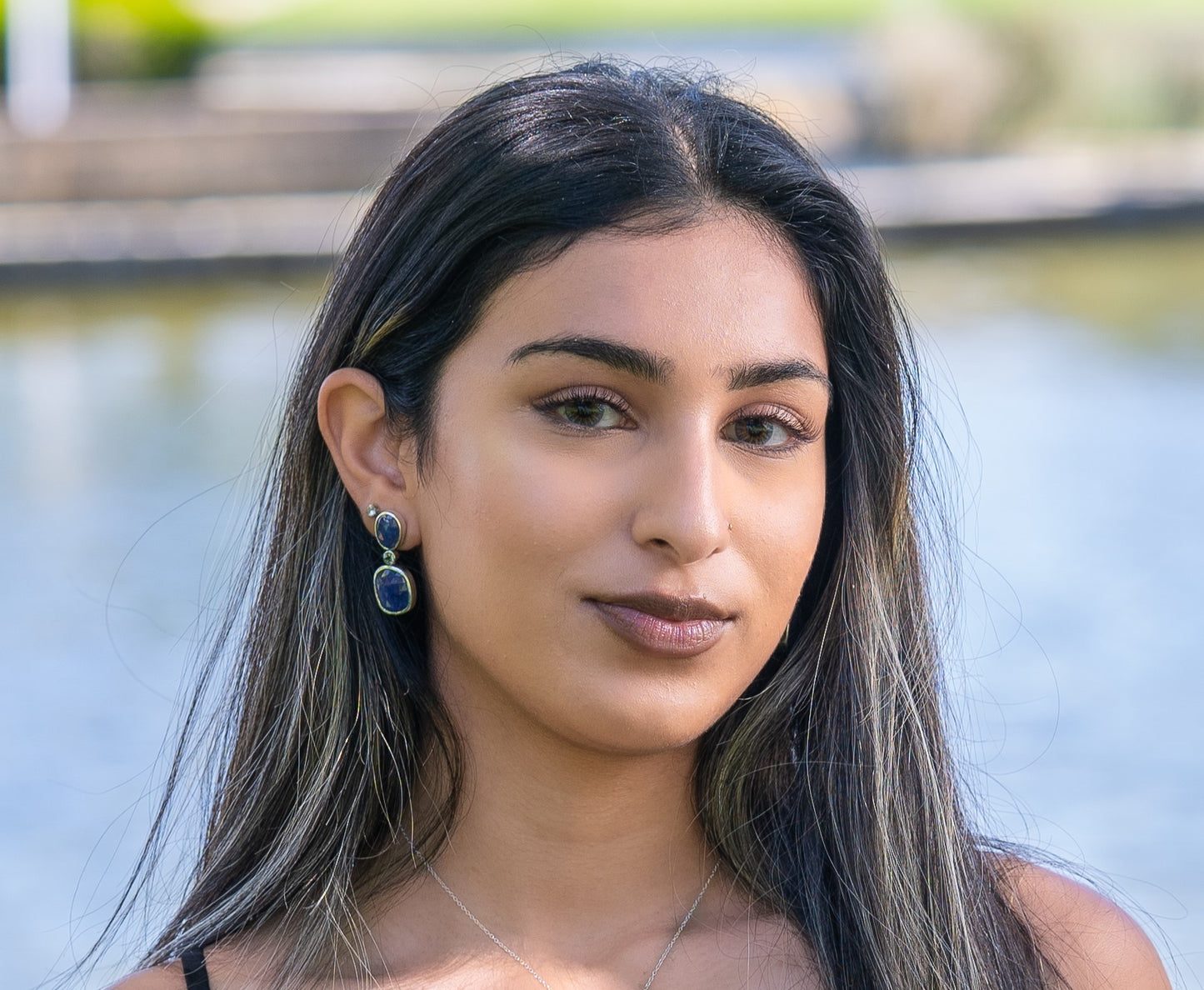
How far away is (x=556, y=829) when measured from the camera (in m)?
2.14

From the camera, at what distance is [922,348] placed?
9680 mm

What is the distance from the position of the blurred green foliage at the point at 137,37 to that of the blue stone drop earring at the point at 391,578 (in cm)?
1668

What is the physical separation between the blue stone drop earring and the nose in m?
0.35

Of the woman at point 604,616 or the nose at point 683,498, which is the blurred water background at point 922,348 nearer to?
the woman at point 604,616

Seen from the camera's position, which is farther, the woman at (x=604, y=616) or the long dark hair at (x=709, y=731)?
the long dark hair at (x=709, y=731)

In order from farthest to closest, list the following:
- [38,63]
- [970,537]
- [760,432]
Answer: [38,63], [970,537], [760,432]

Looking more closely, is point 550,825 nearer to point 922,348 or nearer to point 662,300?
point 662,300

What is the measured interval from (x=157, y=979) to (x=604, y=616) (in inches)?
26.4

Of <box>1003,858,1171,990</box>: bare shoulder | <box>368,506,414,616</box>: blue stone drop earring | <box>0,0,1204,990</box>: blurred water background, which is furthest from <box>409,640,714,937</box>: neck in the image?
<box>0,0,1204,990</box>: blurred water background

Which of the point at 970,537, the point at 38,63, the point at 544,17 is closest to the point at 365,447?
the point at 970,537

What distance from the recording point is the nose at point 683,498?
1.94 m

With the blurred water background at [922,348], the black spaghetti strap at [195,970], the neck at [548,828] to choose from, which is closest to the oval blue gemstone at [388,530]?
the neck at [548,828]

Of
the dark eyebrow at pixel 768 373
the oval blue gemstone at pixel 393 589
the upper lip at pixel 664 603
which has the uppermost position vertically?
the dark eyebrow at pixel 768 373

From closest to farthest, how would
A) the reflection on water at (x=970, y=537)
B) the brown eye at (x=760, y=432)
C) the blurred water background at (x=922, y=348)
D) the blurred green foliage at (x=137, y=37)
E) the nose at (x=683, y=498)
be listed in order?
the nose at (x=683, y=498) < the brown eye at (x=760, y=432) < the reflection on water at (x=970, y=537) < the blurred water background at (x=922, y=348) < the blurred green foliage at (x=137, y=37)
